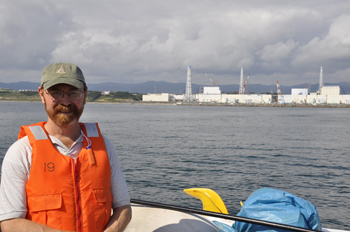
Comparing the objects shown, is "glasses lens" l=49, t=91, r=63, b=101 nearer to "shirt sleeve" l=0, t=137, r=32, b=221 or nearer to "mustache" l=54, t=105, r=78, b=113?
"mustache" l=54, t=105, r=78, b=113

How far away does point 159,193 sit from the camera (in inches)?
473

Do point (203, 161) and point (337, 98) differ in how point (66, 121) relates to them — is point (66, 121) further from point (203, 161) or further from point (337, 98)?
point (337, 98)

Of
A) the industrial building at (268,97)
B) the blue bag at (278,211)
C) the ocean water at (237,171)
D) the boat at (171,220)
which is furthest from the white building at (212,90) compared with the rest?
the boat at (171,220)

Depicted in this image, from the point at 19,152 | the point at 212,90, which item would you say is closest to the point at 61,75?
the point at 19,152

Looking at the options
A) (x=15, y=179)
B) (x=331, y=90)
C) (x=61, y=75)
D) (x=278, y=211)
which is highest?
(x=331, y=90)

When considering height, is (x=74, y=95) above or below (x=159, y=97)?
below

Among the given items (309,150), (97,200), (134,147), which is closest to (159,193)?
(97,200)

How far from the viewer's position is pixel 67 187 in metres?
2.20

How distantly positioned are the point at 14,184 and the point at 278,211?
3002mm

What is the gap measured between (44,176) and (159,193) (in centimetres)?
1024

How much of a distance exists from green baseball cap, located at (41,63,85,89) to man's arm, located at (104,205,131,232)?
1.01 m

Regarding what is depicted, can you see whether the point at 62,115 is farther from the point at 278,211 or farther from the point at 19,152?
the point at 278,211

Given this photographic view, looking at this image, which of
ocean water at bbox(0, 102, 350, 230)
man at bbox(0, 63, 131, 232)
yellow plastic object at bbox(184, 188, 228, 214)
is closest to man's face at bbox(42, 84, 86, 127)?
man at bbox(0, 63, 131, 232)

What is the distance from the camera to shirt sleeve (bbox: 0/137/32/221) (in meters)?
2.03
